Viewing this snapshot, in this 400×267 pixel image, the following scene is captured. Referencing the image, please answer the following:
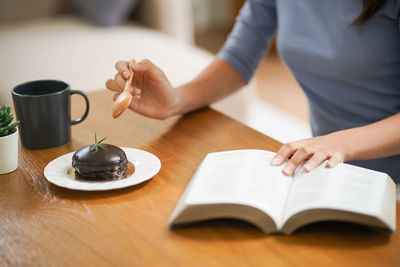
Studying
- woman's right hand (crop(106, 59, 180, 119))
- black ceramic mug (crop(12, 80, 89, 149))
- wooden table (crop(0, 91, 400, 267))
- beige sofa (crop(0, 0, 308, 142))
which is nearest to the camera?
wooden table (crop(0, 91, 400, 267))

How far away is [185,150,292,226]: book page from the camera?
2.09 ft

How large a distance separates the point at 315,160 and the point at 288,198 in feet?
0.32

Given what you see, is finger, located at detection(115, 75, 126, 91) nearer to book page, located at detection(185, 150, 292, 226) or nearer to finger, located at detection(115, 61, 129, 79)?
finger, located at detection(115, 61, 129, 79)

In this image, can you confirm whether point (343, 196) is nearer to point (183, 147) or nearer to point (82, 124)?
point (183, 147)

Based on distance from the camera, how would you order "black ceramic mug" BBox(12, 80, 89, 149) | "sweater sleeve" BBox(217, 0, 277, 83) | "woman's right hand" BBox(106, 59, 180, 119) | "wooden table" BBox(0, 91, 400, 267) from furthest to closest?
"sweater sleeve" BBox(217, 0, 277, 83)
"woman's right hand" BBox(106, 59, 180, 119)
"black ceramic mug" BBox(12, 80, 89, 149)
"wooden table" BBox(0, 91, 400, 267)

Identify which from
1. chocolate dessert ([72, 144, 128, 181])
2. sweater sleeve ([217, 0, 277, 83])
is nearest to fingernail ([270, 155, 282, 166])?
chocolate dessert ([72, 144, 128, 181])

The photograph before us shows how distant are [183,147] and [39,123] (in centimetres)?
27

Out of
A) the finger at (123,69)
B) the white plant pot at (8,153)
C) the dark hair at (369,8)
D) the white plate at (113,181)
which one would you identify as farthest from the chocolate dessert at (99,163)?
the dark hair at (369,8)

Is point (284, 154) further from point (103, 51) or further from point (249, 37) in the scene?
point (103, 51)

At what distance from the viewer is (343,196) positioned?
638mm

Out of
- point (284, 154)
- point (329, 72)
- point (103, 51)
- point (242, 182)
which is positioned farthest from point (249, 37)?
point (103, 51)

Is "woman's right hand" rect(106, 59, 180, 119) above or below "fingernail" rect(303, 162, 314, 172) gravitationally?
below

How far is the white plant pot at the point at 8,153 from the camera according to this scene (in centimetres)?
79

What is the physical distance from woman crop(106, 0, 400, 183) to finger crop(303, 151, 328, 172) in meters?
0.06
